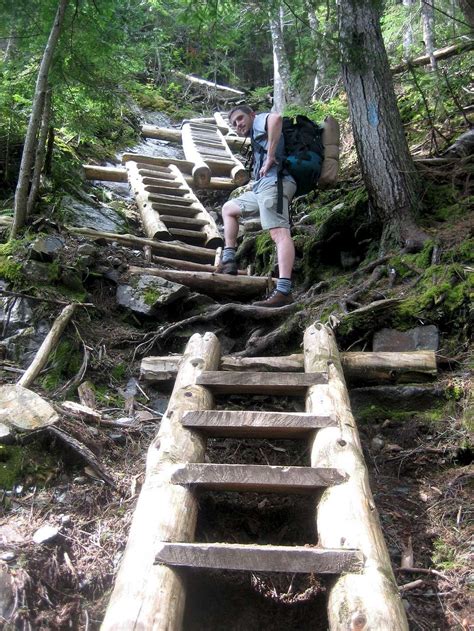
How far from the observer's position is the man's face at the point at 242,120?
524cm

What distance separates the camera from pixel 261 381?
328 centimetres

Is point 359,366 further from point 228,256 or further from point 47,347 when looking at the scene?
point 228,256

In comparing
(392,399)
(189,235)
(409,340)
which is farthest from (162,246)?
(392,399)

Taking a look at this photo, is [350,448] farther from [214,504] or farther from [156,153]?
[156,153]

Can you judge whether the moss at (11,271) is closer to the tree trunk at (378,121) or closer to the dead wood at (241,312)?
the dead wood at (241,312)

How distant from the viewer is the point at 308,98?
39.2ft

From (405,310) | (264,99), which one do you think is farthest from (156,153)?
(405,310)

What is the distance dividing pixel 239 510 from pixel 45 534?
914 mm

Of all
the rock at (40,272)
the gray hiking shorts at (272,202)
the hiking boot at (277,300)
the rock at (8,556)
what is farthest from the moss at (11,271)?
the rock at (8,556)

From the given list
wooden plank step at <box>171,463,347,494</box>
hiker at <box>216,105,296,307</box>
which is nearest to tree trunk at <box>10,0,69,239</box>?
hiker at <box>216,105,296,307</box>

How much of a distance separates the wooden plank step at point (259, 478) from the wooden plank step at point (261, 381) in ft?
2.90

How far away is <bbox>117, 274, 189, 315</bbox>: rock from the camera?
491 cm

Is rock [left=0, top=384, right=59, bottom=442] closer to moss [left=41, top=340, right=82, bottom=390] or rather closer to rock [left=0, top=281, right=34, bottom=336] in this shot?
moss [left=41, top=340, right=82, bottom=390]

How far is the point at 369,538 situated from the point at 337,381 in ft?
4.20
